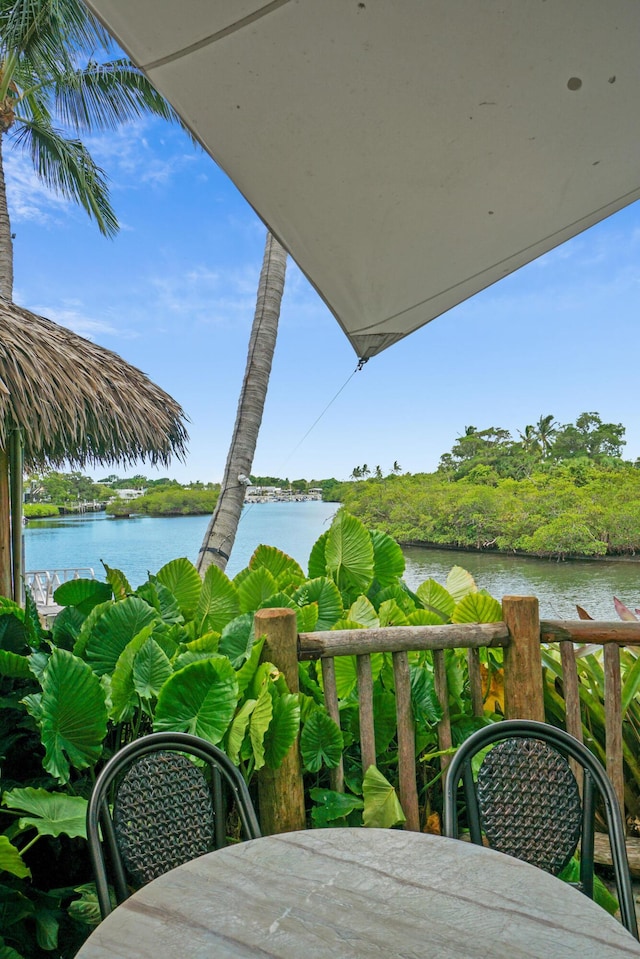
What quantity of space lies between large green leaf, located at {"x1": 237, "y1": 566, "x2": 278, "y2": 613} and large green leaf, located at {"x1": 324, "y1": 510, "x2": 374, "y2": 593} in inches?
11.7

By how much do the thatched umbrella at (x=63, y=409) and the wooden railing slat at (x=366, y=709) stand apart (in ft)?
7.30

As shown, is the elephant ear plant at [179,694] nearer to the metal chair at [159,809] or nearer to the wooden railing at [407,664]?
the wooden railing at [407,664]

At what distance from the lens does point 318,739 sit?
1688mm

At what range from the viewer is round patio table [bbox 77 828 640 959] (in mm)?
797

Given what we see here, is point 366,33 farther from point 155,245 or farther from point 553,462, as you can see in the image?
point 155,245

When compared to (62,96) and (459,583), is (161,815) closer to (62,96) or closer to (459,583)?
(459,583)

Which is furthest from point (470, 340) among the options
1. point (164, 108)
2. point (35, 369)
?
point (35, 369)

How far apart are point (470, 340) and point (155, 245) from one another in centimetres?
3092

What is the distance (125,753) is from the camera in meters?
1.21

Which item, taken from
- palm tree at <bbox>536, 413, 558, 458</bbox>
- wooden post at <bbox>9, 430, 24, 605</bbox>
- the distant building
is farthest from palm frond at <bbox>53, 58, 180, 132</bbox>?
palm tree at <bbox>536, 413, 558, 458</bbox>

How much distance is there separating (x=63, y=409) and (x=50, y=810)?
225cm

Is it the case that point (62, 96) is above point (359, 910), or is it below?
above

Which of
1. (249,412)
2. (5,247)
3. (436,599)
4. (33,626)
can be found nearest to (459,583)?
(436,599)

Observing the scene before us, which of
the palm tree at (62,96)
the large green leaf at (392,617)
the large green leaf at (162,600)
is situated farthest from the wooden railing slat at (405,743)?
the palm tree at (62,96)
